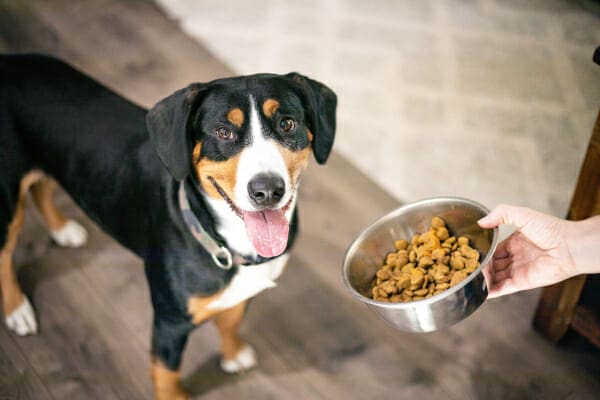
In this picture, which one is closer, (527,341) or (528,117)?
(527,341)

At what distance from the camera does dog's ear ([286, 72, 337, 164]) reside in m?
1.77

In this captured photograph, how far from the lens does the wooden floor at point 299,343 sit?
7.45ft

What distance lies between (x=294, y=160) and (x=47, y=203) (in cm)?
126

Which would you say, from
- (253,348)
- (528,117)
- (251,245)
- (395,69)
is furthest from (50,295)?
(528,117)

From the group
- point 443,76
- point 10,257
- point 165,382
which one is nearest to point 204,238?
point 165,382

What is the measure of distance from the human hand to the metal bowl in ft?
0.26

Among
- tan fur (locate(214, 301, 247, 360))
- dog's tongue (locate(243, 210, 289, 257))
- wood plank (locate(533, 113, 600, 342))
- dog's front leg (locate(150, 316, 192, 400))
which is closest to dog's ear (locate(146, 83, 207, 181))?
dog's tongue (locate(243, 210, 289, 257))

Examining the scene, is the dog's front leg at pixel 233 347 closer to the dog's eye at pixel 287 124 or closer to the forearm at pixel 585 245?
the dog's eye at pixel 287 124

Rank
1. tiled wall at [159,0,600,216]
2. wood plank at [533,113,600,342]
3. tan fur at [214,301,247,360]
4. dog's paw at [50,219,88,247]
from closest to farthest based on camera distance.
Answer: wood plank at [533,113,600,342]
tan fur at [214,301,247,360]
dog's paw at [50,219,88,247]
tiled wall at [159,0,600,216]

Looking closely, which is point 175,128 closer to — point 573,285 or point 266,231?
point 266,231

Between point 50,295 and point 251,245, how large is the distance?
1082 mm

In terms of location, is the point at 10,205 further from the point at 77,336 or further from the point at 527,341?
the point at 527,341

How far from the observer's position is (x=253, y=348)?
238cm

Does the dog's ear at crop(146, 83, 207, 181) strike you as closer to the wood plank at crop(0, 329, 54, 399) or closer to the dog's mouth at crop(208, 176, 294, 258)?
the dog's mouth at crop(208, 176, 294, 258)
